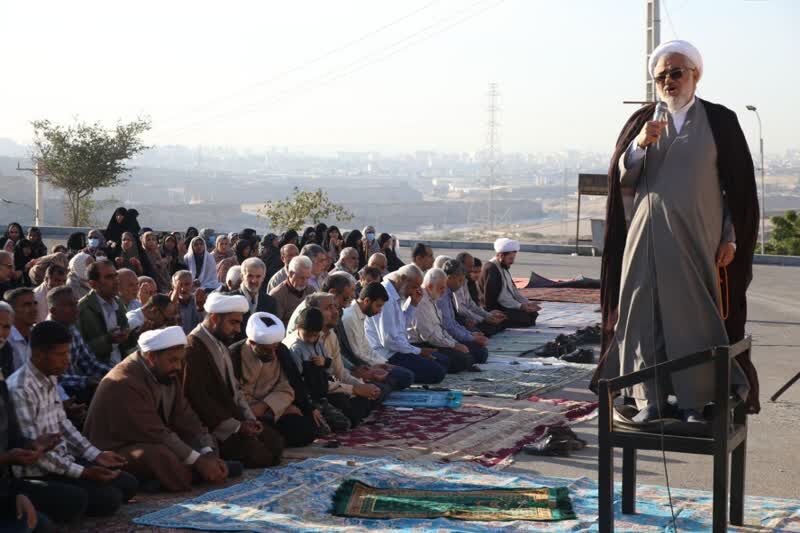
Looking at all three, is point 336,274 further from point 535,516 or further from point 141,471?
point 535,516

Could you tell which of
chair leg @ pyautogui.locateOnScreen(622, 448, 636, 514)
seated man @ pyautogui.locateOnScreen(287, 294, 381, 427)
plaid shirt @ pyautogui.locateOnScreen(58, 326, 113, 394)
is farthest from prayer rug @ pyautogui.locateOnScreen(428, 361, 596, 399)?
chair leg @ pyautogui.locateOnScreen(622, 448, 636, 514)

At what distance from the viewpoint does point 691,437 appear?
4422 mm

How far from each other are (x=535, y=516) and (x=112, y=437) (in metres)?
1.99

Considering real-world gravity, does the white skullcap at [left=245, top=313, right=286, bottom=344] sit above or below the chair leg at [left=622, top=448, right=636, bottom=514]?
above

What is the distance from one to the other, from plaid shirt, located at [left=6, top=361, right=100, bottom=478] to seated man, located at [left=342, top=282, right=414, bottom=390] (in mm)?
3422

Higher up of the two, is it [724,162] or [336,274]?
[724,162]

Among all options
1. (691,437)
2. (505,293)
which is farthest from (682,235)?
(505,293)

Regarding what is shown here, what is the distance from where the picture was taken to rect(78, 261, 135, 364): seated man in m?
7.45

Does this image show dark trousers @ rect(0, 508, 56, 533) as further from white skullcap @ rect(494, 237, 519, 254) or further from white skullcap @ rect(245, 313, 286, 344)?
white skullcap @ rect(494, 237, 519, 254)

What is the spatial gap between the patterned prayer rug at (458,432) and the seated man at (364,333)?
506mm

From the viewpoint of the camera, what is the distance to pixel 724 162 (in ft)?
15.2

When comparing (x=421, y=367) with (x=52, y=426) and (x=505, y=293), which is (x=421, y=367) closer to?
(x=505, y=293)

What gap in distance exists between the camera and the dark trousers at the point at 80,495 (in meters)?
4.95

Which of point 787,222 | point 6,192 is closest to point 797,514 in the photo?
point 787,222
